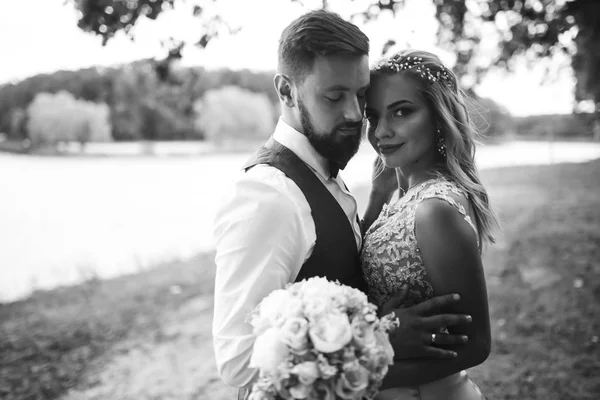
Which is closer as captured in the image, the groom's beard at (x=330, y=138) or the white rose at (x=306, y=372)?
the white rose at (x=306, y=372)

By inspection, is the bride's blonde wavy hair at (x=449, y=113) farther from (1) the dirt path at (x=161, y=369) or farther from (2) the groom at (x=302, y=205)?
(1) the dirt path at (x=161, y=369)

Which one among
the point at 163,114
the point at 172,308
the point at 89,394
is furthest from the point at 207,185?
the point at 163,114

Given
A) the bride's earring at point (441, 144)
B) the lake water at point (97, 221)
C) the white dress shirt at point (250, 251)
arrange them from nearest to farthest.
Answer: the white dress shirt at point (250, 251) < the bride's earring at point (441, 144) < the lake water at point (97, 221)

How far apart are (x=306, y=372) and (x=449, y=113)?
1.69 metres

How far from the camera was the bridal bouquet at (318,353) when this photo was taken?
1.55 metres

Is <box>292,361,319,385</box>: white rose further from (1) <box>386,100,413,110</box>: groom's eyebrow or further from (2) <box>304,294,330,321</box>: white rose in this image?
(1) <box>386,100,413,110</box>: groom's eyebrow

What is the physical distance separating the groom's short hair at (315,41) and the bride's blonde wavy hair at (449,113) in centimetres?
29

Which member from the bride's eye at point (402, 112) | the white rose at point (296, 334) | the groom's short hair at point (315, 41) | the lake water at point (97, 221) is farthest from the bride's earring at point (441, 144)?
the lake water at point (97, 221)

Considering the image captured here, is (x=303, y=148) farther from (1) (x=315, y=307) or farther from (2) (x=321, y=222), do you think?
(1) (x=315, y=307)

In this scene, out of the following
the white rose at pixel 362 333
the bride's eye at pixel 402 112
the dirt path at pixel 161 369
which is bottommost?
the dirt path at pixel 161 369

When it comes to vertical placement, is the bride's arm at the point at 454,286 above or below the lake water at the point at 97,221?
above

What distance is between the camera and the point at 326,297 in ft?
5.44

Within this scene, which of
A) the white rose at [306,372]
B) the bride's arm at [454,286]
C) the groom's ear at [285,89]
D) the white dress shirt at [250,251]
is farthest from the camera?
the groom's ear at [285,89]

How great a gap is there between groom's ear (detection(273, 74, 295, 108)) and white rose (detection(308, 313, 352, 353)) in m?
1.25
